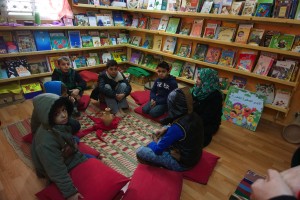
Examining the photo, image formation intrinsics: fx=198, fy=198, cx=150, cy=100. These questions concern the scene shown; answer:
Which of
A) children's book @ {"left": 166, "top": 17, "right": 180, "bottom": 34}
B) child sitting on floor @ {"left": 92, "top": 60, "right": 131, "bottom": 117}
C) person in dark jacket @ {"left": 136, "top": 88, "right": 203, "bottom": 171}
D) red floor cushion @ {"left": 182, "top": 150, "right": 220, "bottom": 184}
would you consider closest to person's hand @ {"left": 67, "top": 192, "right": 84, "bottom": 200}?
person in dark jacket @ {"left": 136, "top": 88, "right": 203, "bottom": 171}

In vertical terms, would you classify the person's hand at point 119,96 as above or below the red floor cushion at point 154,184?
above

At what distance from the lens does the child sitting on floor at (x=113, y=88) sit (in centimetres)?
302

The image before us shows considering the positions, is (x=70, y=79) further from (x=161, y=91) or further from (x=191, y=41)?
(x=191, y=41)

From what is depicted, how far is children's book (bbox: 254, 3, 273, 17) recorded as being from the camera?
2.60m

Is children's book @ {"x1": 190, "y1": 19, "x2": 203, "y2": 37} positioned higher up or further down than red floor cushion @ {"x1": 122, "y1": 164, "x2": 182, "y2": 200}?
higher up

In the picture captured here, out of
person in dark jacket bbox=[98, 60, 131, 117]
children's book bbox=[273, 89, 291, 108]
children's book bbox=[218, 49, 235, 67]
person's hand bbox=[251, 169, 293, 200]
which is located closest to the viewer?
person's hand bbox=[251, 169, 293, 200]

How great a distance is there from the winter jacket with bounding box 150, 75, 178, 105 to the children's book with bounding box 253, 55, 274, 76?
1205 mm

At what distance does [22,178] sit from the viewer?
6.07 ft

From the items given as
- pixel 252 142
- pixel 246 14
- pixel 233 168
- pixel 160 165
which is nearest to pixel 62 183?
pixel 160 165

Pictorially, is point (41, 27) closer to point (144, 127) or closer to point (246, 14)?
point (144, 127)

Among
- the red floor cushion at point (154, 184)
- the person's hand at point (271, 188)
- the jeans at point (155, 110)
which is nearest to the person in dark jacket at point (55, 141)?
the red floor cushion at point (154, 184)

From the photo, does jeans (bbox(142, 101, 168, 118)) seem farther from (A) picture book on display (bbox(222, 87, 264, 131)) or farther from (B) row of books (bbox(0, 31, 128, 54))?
(B) row of books (bbox(0, 31, 128, 54))

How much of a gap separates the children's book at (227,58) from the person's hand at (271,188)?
2.74 m

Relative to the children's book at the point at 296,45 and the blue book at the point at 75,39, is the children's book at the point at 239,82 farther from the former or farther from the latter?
the blue book at the point at 75,39
